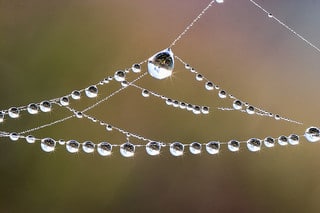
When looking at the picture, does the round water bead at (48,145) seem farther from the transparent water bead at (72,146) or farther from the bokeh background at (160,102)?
the bokeh background at (160,102)

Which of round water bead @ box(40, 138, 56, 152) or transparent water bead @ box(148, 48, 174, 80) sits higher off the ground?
transparent water bead @ box(148, 48, 174, 80)

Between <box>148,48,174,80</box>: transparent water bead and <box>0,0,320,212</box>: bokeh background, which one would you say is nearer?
<box>148,48,174,80</box>: transparent water bead

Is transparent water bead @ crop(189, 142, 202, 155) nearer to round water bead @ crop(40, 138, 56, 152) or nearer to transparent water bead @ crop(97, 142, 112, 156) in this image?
transparent water bead @ crop(97, 142, 112, 156)

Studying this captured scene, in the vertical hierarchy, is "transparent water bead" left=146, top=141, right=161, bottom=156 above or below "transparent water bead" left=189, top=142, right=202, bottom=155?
below

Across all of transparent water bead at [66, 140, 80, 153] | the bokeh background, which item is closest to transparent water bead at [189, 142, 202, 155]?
the bokeh background

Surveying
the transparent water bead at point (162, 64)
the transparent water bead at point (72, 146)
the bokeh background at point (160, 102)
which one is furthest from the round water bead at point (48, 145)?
the transparent water bead at point (162, 64)

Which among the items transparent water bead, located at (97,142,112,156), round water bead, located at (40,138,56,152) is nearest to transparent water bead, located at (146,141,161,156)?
transparent water bead, located at (97,142,112,156)

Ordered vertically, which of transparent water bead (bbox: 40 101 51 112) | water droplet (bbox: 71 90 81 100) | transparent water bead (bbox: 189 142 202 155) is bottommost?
transparent water bead (bbox: 189 142 202 155)

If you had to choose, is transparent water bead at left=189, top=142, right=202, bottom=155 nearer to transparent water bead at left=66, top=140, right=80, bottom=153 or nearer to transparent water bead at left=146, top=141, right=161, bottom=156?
transparent water bead at left=146, top=141, right=161, bottom=156

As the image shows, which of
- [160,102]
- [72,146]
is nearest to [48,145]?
[72,146]
